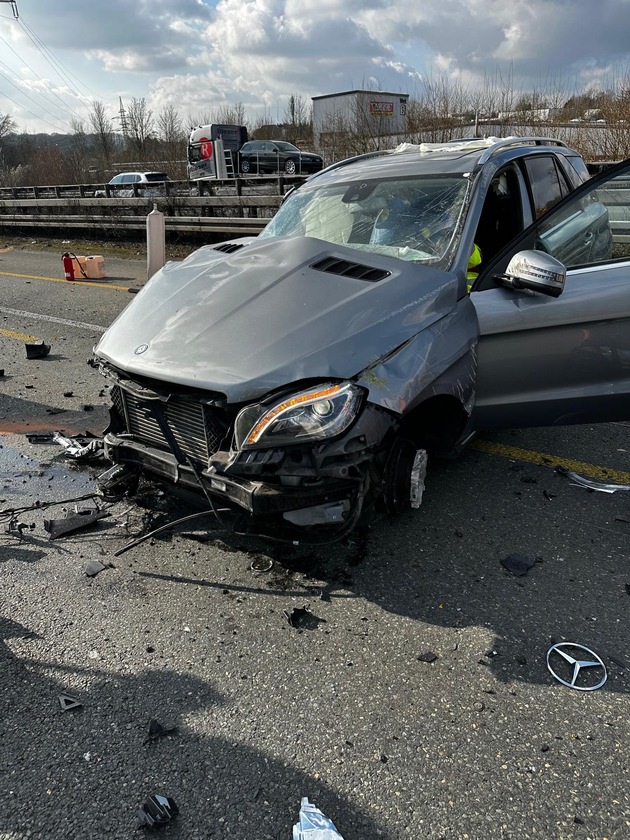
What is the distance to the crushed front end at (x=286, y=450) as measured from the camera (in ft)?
8.22

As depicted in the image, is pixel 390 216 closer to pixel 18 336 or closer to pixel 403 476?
pixel 403 476

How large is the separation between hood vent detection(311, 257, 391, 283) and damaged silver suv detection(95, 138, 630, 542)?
0.01 meters

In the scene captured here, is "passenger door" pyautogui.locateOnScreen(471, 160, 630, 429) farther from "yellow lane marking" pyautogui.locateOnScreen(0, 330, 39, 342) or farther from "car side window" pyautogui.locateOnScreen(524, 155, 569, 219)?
"yellow lane marking" pyautogui.locateOnScreen(0, 330, 39, 342)

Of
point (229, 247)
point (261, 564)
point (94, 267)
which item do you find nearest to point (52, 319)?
point (94, 267)

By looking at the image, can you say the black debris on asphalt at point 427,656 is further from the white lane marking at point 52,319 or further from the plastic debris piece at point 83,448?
the white lane marking at point 52,319

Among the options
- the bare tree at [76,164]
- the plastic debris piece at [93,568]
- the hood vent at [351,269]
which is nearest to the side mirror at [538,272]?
the hood vent at [351,269]

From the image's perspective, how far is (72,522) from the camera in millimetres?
3494

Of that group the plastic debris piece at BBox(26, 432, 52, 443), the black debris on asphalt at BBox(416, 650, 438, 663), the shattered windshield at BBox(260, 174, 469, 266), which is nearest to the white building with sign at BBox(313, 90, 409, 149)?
the shattered windshield at BBox(260, 174, 469, 266)

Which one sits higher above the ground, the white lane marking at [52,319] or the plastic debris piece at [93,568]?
the white lane marking at [52,319]

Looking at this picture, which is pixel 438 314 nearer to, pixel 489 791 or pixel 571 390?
pixel 571 390

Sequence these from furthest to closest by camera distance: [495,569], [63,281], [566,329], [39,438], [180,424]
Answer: [63,281]
[39,438]
[566,329]
[495,569]
[180,424]

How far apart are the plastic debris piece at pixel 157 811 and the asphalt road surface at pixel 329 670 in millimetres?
34

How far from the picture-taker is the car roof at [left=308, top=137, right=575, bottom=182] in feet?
12.6

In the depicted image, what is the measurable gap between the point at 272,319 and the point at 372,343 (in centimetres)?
50
